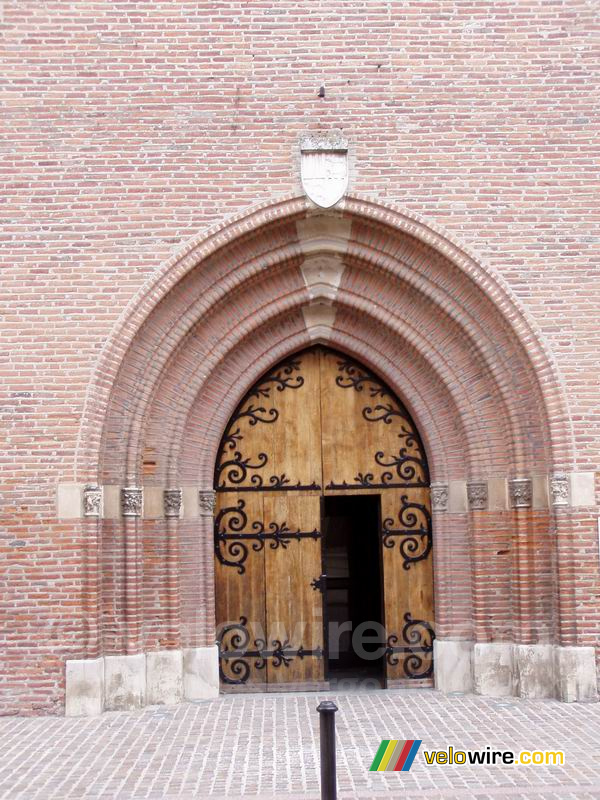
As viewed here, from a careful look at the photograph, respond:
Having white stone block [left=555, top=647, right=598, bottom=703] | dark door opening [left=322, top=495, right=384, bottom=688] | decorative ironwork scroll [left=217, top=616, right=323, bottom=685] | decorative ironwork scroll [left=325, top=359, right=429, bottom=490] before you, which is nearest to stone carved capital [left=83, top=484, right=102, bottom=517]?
decorative ironwork scroll [left=217, top=616, right=323, bottom=685]

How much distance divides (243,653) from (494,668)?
265 cm

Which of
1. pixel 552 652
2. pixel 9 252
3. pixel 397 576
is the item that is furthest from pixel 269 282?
pixel 552 652

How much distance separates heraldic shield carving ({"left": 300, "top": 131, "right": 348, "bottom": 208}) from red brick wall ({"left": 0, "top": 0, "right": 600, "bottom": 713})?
126mm

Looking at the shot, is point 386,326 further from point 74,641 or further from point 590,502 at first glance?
point 74,641

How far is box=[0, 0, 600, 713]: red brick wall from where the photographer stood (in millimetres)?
9383

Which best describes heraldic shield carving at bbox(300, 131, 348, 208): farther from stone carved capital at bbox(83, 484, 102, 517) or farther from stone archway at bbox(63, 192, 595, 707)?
stone carved capital at bbox(83, 484, 102, 517)

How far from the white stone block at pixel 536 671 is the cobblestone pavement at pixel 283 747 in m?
0.23

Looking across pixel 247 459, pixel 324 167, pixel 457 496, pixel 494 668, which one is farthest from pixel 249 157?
pixel 494 668

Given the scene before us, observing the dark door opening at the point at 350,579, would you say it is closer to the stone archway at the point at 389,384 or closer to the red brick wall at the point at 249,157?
the stone archway at the point at 389,384

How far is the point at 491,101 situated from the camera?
9.75 metres

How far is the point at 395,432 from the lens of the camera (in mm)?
10461

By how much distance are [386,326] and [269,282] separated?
135 cm

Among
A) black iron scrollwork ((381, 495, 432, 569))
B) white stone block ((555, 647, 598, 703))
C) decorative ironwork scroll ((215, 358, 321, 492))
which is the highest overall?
decorative ironwork scroll ((215, 358, 321, 492))

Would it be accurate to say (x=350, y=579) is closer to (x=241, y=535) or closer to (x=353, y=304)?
(x=241, y=535)
